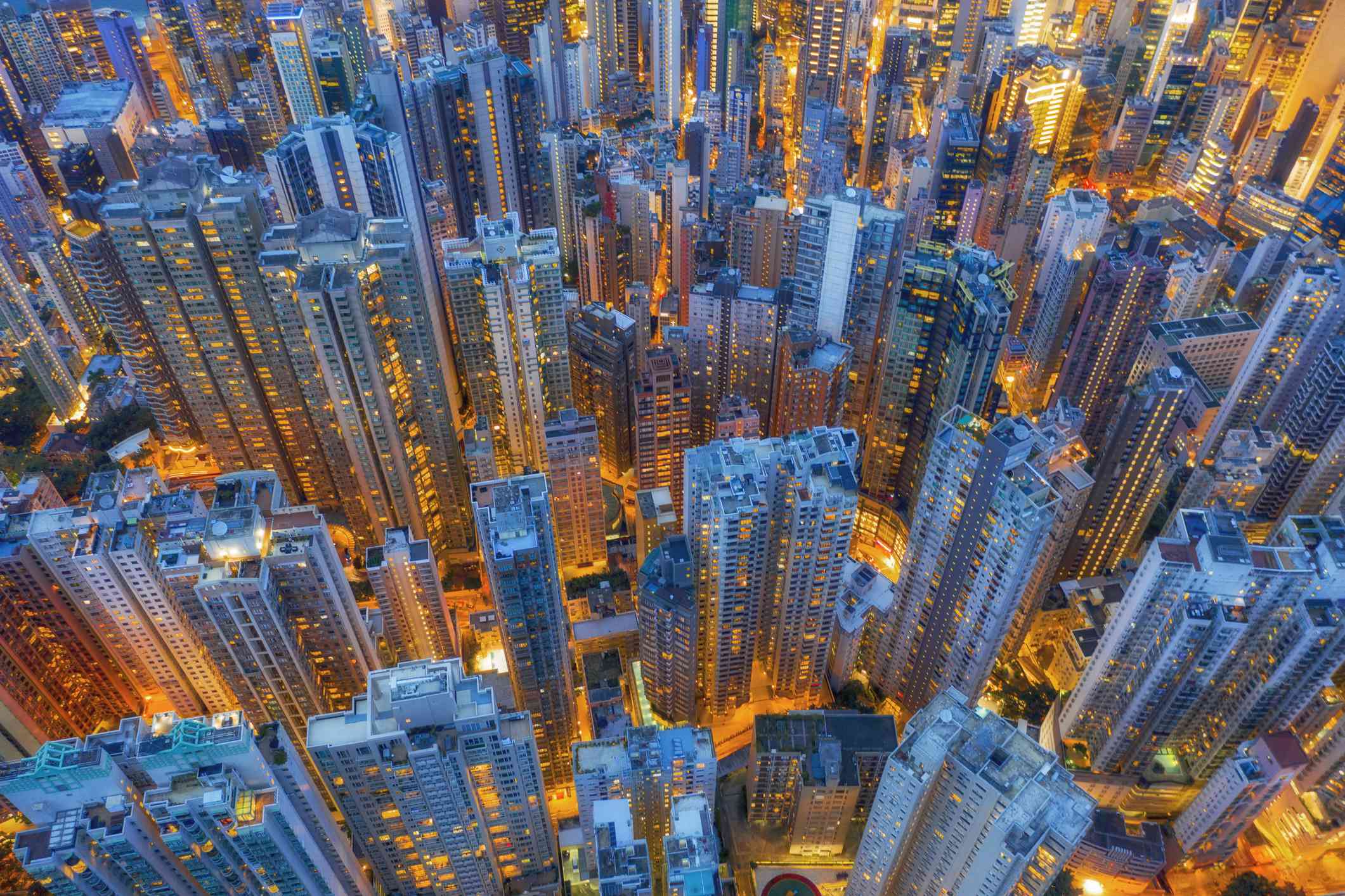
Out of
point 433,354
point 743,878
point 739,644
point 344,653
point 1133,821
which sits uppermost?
point 433,354

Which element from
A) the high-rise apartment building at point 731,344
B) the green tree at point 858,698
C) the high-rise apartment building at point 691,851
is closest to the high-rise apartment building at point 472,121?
the high-rise apartment building at point 731,344

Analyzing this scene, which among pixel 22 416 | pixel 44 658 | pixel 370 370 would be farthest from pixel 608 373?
pixel 22 416

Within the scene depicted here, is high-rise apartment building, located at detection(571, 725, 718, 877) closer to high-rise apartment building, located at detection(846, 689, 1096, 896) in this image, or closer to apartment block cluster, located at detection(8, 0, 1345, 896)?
apartment block cluster, located at detection(8, 0, 1345, 896)

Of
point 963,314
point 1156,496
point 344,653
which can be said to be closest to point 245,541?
point 344,653

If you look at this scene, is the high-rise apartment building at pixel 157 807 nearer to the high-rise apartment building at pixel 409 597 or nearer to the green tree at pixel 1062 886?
the high-rise apartment building at pixel 409 597

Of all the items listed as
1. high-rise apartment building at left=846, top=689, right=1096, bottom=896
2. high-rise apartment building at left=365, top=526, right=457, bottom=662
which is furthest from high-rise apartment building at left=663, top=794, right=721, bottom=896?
high-rise apartment building at left=365, top=526, right=457, bottom=662

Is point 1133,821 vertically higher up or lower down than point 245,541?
lower down

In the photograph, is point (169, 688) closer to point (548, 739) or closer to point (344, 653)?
point (344, 653)

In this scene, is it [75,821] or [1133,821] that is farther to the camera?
[1133,821]

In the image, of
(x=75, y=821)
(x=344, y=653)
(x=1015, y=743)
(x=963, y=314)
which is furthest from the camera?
(x=963, y=314)
